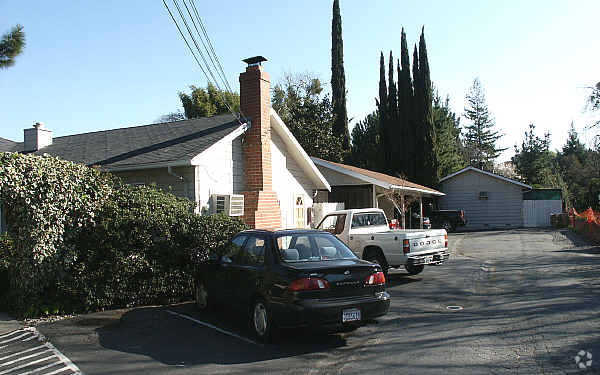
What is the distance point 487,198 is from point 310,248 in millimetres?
32770

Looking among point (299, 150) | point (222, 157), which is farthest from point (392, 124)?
point (222, 157)

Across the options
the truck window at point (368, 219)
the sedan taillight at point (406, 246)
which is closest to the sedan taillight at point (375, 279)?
the sedan taillight at point (406, 246)

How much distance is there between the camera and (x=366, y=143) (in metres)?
44.9

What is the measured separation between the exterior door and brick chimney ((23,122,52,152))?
369 inches

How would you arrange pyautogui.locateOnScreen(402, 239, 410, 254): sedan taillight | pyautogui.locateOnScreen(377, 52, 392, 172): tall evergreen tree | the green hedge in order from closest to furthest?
the green hedge → pyautogui.locateOnScreen(402, 239, 410, 254): sedan taillight → pyautogui.locateOnScreen(377, 52, 392, 172): tall evergreen tree

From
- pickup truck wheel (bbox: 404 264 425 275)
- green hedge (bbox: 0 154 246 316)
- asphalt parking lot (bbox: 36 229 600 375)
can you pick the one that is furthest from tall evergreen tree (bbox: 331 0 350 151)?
green hedge (bbox: 0 154 246 316)

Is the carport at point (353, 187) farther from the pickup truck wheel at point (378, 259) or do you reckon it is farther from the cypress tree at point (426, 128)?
the cypress tree at point (426, 128)

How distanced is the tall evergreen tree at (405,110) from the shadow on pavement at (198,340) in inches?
1245

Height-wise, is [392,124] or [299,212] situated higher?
[392,124]

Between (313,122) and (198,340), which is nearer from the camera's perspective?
(198,340)

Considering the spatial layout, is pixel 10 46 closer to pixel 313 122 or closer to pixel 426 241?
pixel 426 241

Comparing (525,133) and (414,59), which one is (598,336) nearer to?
(414,59)

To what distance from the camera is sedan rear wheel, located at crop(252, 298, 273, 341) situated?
6733 mm

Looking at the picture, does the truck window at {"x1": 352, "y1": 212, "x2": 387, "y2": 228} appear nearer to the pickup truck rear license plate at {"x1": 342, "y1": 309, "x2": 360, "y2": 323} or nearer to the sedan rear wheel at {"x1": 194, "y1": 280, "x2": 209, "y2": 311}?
the sedan rear wheel at {"x1": 194, "y1": 280, "x2": 209, "y2": 311}
